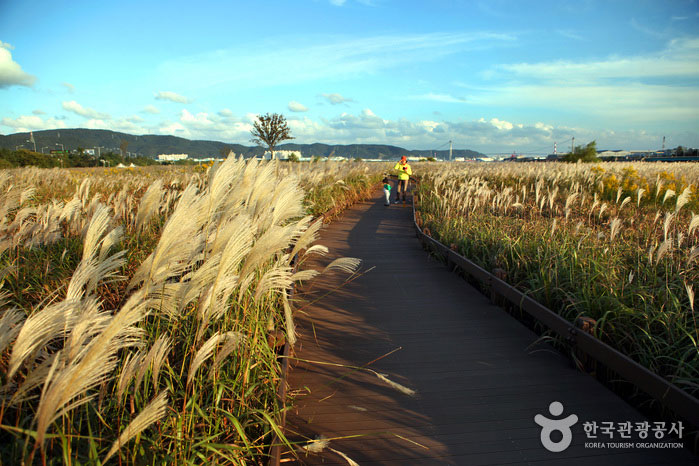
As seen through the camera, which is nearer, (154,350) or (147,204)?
(154,350)

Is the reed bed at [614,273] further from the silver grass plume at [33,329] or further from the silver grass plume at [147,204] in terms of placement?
the silver grass plume at [147,204]

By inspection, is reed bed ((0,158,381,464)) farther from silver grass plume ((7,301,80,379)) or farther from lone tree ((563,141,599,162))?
lone tree ((563,141,599,162))

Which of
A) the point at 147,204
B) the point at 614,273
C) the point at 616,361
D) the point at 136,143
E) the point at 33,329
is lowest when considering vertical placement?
the point at 616,361

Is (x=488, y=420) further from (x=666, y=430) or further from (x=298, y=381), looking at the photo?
(x=298, y=381)

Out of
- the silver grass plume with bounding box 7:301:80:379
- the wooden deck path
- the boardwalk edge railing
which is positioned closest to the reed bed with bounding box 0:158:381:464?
the silver grass plume with bounding box 7:301:80:379

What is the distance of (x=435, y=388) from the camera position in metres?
2.97

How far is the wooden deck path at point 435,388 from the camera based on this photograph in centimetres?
230

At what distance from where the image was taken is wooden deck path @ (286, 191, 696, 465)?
2.30m

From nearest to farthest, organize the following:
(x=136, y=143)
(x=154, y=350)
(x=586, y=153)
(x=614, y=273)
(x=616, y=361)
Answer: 1. (x=154, y=350)
2. (x=616, y=361)
3. (x=614, y=273)
4. (x=586, y=153)
5. (x=136, y=143)

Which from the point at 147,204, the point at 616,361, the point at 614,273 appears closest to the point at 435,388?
the point at 616,361

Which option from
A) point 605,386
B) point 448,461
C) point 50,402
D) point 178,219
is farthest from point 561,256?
point 50,402

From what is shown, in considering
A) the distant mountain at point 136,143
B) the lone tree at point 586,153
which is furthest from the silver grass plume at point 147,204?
the distant mountain at point 136,143

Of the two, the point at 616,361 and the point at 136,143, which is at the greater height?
the point at 136,143

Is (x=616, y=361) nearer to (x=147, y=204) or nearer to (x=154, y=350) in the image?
(x=154, y=350)
